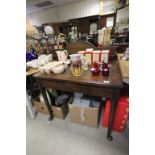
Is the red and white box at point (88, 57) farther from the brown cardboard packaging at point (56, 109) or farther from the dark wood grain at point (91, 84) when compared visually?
the brown cardboard packaging at point (56, 109)

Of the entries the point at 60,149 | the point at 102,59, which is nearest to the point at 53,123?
the point at 60,149

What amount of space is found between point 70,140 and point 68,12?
420 centimetres

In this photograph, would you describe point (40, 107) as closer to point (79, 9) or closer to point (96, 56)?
point (96, 56)

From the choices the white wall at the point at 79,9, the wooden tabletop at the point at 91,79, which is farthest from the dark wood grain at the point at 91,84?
the white wall at the point at 79,9

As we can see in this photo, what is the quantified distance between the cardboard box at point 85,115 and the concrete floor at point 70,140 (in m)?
0.08

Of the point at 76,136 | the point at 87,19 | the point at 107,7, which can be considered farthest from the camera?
the point at 87,19

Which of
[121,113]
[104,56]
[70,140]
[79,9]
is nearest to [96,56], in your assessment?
[104,56]

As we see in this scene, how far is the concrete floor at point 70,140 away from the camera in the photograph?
109cm

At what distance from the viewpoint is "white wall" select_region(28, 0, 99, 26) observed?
11.2ft

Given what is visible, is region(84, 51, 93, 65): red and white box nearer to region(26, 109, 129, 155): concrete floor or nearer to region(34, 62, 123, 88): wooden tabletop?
region(34, 62, 123, 88): wooden tabletop

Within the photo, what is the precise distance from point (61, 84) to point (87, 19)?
3.36m

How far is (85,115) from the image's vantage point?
126cm
